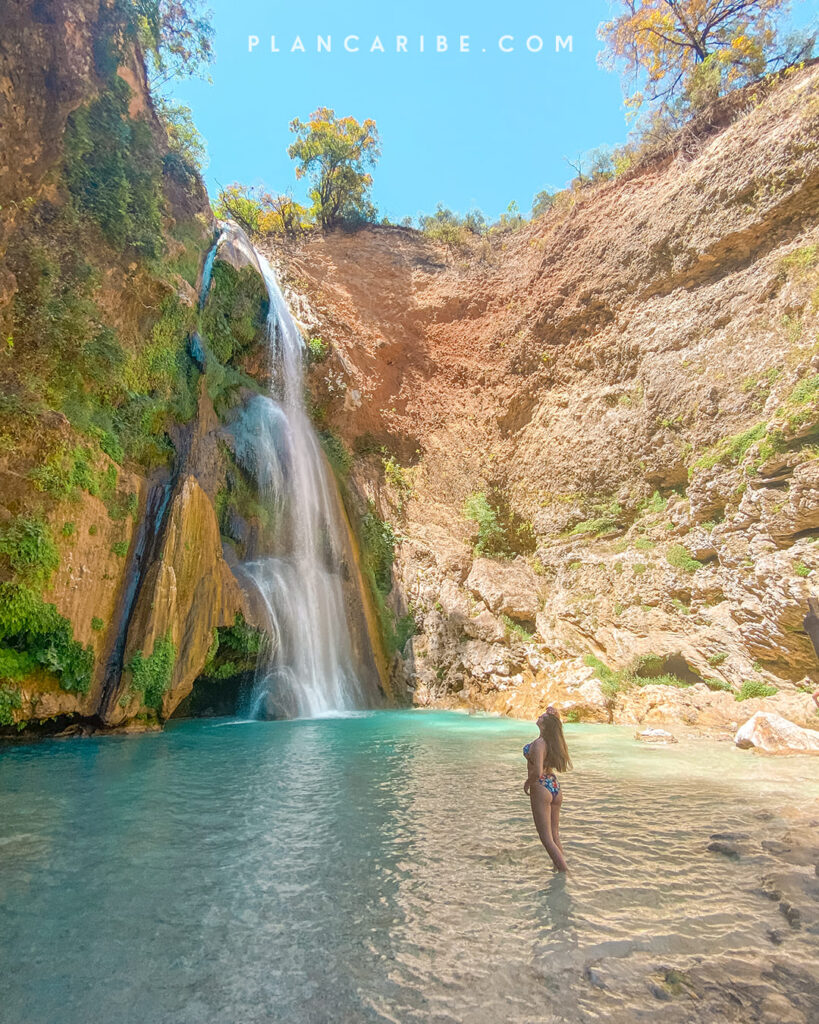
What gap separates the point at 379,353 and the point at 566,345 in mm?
8536

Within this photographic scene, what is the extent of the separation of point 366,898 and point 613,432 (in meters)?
18.0

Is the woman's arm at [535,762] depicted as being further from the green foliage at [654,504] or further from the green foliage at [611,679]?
the green foliage at [654,504]

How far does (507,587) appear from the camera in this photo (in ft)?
59.1

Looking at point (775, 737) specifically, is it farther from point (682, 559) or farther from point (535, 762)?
point (535, 762)

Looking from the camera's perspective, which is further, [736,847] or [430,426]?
[430,426]

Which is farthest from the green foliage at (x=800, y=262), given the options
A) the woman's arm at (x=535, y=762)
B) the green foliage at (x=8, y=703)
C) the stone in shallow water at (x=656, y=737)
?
the green foliage at (x=8, y=703)

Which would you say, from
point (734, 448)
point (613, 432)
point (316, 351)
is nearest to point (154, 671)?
point (734, 448)

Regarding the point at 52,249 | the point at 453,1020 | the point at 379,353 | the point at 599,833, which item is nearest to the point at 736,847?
the point at 599,833

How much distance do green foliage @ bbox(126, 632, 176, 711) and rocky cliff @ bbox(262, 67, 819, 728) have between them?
8763mm

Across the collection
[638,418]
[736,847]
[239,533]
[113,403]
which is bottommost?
[736,847]

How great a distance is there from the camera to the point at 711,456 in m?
14.8

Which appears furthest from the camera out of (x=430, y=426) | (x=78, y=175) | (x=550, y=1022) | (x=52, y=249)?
(x=430, y=426)

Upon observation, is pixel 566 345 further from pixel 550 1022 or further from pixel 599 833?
pixel 550 1022

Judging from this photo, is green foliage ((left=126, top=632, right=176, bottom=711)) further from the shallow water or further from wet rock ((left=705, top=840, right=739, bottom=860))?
wet rock ((left=705, top=840, right=739, bottom=860))
